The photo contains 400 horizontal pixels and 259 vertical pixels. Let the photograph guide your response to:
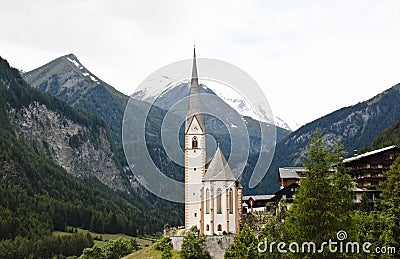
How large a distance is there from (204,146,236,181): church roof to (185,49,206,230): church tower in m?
2.79

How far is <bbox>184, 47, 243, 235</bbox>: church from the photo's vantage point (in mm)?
90000

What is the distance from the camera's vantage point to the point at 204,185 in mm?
92062

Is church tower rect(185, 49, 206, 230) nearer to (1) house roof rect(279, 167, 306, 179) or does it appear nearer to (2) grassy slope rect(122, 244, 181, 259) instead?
(2) grassy slope rect(122, 244, 181, 259)

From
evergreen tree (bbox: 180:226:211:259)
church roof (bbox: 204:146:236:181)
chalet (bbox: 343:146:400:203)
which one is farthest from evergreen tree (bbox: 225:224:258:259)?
chalet (bbox: 343:146:400:203)

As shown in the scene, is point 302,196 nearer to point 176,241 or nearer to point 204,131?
point 176,241

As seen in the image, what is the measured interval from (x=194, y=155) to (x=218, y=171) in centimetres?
709

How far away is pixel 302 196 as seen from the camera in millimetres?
44531

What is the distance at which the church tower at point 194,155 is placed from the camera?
93875mm

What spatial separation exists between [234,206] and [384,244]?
4326cm

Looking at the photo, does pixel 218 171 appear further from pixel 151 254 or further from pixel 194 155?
pixel 151 254

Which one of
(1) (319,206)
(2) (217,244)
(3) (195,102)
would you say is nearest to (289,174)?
(3) (195,102)

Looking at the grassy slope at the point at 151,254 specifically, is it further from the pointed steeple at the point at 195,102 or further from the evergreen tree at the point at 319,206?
the evergreen tree at the point at 319,206

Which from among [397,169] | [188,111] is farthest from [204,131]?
[397,169]

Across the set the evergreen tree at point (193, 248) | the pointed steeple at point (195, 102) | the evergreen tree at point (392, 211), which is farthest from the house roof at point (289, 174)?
the evergreen tree at point (392, 211)
